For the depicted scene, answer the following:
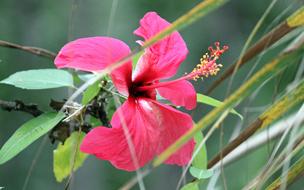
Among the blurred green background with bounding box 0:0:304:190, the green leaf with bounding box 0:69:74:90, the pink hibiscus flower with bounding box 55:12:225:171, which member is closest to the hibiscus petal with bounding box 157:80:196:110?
the pink hibiscus flower with bounding box 55:12:225:171

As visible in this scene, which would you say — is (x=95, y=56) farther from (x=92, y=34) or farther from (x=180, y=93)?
(x=92, y=34)

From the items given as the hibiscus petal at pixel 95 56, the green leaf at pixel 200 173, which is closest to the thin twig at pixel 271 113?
the green leaf at pixel 200 173

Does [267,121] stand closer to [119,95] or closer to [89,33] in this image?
[119,95]

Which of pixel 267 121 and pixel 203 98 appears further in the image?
pixel 203 98

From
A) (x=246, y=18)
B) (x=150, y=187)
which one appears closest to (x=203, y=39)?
(x=246, y=18)

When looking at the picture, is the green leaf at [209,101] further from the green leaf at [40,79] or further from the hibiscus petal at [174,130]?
the green leaf at [40,79]
